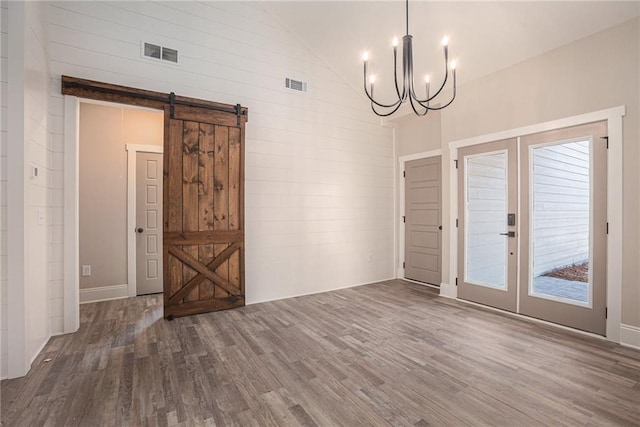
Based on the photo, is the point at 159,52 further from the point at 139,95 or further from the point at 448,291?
the point at 448,291

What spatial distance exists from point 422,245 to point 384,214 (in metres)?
0.89

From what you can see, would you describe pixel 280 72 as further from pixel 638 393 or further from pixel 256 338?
pixel 638 393

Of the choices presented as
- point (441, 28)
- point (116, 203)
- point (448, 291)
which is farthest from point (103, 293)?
point (441, 28)

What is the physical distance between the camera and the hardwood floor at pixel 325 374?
194cm

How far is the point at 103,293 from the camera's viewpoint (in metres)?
4.41

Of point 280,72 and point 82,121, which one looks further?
point 280,72

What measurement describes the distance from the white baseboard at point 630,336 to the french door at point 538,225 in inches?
6.0

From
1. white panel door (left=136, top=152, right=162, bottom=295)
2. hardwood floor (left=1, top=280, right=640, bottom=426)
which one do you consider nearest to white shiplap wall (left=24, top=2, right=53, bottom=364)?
hardwood floor (left=1, top=280, right=640, bottom=426)

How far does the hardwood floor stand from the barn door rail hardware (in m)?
2.60

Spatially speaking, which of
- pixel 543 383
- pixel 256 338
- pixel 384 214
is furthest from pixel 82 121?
pixel 543 383

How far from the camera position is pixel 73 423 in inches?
72.7

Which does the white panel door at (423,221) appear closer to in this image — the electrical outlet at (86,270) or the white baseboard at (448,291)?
the white baseboard at (448,291)

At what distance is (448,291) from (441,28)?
362cm

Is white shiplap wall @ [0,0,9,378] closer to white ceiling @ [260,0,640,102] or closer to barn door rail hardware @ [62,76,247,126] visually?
barn door rail hardware @ [62,76,247,126]
